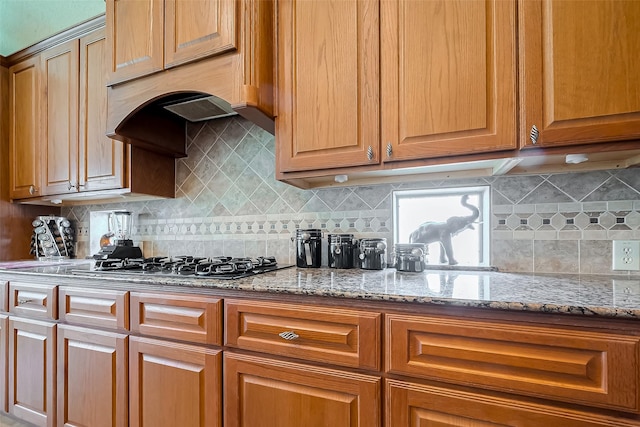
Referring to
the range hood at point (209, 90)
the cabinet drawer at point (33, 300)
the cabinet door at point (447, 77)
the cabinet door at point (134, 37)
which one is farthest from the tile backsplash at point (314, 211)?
the cabinet drawer at point (33, 300)

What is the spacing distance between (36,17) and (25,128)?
48.7 inches

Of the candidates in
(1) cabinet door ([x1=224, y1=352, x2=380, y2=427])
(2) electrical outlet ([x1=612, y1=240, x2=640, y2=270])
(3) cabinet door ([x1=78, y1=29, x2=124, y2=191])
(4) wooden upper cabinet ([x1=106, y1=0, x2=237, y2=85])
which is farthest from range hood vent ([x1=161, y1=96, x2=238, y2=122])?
(2) electrical outlet ([x1=612, y1=240, x2=640, y2=270])

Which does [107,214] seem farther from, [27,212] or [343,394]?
[343,394]

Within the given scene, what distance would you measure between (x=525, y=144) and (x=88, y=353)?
2055 millimetres

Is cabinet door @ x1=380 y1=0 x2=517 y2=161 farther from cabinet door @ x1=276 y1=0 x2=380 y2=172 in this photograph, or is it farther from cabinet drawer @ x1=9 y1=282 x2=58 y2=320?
cabinet drawer @ x1=9 y1=282 x2=58 y2=320

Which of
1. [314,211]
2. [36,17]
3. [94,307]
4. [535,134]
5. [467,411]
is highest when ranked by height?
[36,17]

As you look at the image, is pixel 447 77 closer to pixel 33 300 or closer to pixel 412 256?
pixel 412 256

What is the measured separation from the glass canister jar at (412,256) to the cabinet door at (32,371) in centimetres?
176

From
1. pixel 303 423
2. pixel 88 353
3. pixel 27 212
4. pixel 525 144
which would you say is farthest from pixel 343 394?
pixel 27 212

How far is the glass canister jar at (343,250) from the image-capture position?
1.60 metres

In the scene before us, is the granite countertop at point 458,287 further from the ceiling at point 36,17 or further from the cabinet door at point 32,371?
the ceiling at point 36,17

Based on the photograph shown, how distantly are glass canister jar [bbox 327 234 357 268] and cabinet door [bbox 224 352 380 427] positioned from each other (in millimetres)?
611

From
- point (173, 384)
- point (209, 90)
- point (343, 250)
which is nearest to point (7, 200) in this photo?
point (209, 90)

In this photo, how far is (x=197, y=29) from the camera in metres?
1.53
